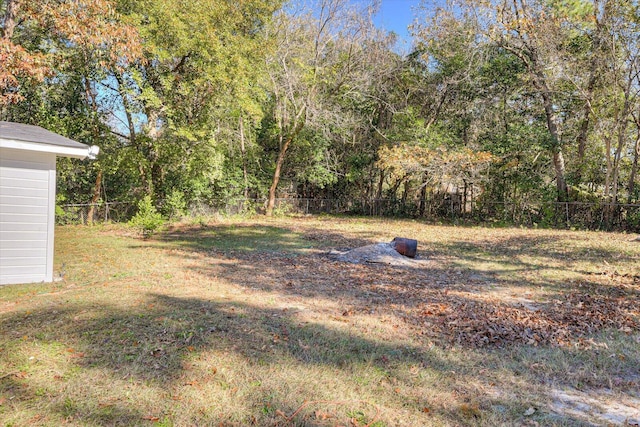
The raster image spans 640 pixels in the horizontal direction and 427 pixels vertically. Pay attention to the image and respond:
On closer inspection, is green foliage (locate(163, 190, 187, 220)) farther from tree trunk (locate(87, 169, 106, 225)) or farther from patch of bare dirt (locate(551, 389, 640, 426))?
patch of bare dirt (locate(551, 389, 640, 426))

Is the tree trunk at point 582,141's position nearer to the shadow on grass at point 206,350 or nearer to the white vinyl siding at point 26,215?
the shadow on grass at point 206,350

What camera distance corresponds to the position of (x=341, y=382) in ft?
10.4

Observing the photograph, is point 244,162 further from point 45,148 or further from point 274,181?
point 45,148

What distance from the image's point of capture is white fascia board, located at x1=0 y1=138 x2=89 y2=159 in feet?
17.4

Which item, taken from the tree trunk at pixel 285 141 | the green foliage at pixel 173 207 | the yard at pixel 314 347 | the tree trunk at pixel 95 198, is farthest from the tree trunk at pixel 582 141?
the tree trunk at pixel 95 198

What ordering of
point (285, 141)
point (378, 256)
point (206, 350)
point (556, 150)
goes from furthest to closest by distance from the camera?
1. point (285, 141)
2. point (556, 150)
3. point (378, 256)
4. point (206, 350)

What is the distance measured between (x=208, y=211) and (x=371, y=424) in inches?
633

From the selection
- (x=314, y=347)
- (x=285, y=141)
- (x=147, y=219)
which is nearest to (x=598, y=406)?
(x=314, y=347)

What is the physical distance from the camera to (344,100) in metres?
20.0

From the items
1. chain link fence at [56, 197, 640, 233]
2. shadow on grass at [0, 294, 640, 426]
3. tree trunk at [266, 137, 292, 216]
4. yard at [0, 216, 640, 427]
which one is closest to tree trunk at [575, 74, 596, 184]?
chain link fence at [56, 197, 640, 233]

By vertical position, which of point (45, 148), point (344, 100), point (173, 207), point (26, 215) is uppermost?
point (344, 100)

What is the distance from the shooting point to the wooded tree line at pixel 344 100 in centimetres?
1341

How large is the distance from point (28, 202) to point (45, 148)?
0.84m

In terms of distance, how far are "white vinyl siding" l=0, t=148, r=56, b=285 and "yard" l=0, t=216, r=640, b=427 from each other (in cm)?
34
